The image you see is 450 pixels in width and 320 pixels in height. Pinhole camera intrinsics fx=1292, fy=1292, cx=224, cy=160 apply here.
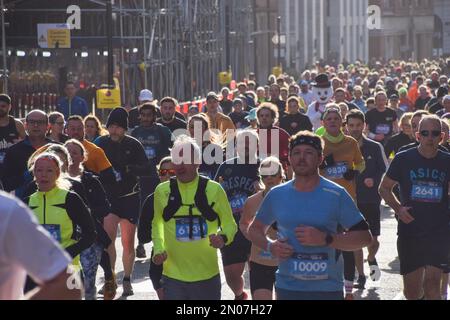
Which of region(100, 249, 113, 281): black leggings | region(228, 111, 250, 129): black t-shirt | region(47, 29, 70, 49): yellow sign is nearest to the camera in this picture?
region(100, 249, 113, 281): black leggings

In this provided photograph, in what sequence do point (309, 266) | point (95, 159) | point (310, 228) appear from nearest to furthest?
point (310, 228) → point (309, 266) → point (95, 159)

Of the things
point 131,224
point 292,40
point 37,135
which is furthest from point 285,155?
point 292,40

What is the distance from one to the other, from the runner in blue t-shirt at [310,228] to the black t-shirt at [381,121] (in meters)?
12.2

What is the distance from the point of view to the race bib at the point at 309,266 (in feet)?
23.5

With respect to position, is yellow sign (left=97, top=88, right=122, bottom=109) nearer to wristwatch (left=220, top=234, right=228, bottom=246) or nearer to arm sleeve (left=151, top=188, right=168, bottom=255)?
arm sleeve (left=151, top=188, right=168, bottom=255)

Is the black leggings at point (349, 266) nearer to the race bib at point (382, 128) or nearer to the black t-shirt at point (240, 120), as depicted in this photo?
the race bib at point (382, 128)

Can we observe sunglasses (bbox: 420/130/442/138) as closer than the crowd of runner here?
No

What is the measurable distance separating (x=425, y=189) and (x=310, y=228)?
9.31 feet

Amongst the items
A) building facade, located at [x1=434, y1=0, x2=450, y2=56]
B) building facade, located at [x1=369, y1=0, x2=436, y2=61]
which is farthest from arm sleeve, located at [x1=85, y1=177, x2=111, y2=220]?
building facade, located at [x1=369, y1=0, x2=436, y2=61]

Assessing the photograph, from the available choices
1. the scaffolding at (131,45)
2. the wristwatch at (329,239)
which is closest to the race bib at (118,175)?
the wristwatch at (329,239)

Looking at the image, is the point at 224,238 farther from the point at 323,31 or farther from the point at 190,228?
the point at 323,31

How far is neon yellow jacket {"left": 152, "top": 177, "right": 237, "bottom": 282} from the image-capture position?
8.59 m

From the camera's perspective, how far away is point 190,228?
28.5 feet

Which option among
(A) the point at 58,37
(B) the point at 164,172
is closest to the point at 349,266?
(B) the point at 164,172
